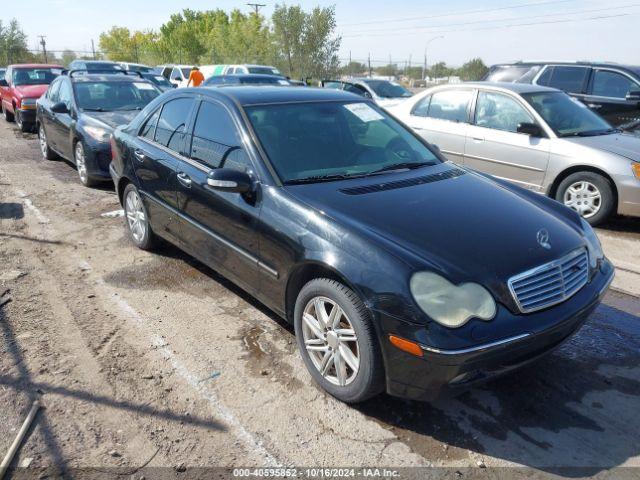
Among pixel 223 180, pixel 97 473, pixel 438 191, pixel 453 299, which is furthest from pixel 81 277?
pixel 453 299

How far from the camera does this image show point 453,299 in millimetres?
2621

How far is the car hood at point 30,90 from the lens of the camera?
13352mm

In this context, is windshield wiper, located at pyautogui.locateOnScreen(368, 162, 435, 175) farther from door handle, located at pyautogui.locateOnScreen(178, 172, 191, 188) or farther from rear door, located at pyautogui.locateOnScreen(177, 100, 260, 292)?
door handle, located at pyautogui.locateOnScreen(178, 172, 191, 188)

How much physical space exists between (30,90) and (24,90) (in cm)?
16

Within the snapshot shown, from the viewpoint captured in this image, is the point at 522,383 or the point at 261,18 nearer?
the point at 522,383

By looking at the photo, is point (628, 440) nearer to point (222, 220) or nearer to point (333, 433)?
point (333, 433)

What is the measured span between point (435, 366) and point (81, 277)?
3514mm

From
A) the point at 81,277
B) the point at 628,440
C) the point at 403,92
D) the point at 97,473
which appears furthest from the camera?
the point at 403,92

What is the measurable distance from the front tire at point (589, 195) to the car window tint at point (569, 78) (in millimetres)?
3892

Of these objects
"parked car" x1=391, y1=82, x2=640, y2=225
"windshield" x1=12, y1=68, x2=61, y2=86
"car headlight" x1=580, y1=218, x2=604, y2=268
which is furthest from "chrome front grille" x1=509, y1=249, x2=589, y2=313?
"windshield" x1=12, y1=68, x2=61, y2=86

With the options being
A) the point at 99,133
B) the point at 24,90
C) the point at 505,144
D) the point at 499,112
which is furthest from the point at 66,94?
the point at 505,144

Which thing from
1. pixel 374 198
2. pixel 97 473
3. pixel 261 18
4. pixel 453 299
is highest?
pixel 261 18

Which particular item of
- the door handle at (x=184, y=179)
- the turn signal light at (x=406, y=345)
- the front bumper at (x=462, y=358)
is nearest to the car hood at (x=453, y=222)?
the front bumper at (x=462, y=358)

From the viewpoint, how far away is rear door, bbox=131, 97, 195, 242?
14.6ft
